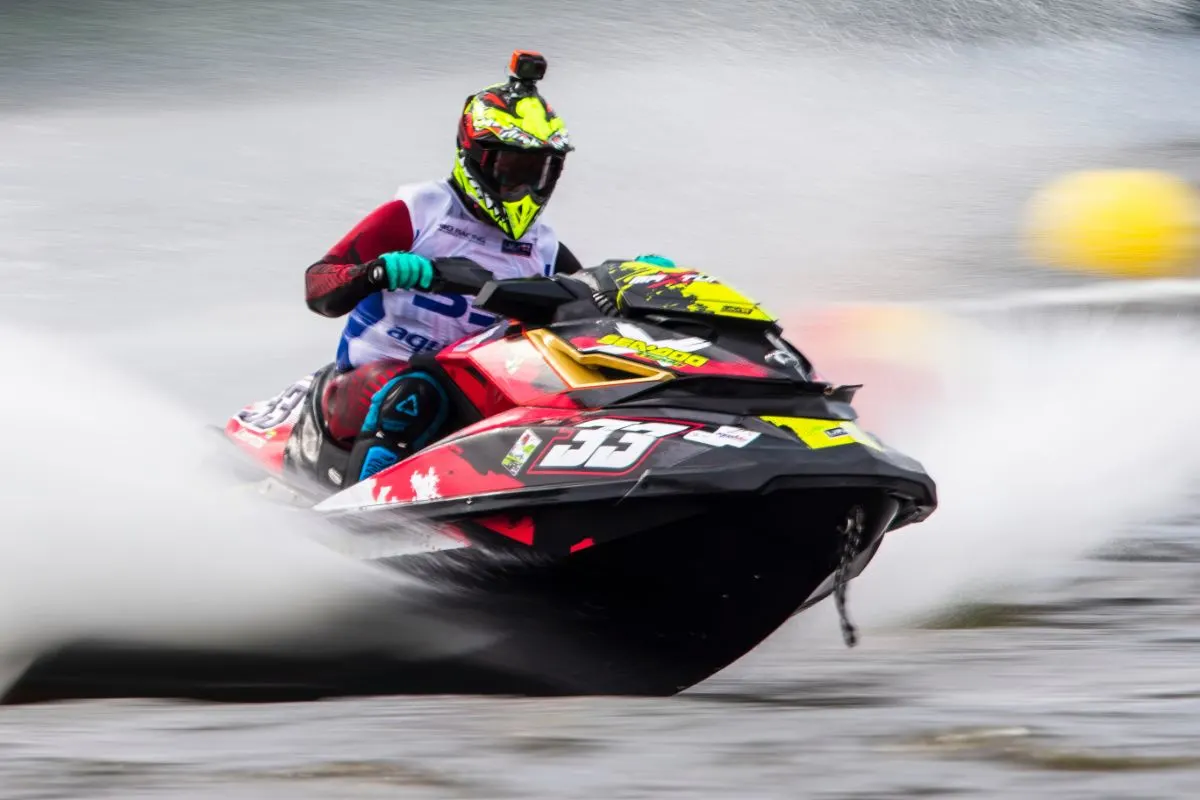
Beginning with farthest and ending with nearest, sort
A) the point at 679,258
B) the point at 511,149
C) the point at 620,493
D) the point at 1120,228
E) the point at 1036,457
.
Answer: the point at 679,258 < the point at 1120,228 < the point at 1036,457 < the point at 511,149 < the point at 620,493

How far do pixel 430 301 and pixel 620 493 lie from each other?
4.35 ft

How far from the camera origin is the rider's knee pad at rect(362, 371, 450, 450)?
4.61m

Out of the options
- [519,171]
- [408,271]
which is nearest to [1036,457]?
[519,171]

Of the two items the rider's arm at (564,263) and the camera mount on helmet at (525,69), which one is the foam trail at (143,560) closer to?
the rider's arm at (564,263)

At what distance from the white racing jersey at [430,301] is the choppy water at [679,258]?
67 centimetres

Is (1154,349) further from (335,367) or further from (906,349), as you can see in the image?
(335,367)

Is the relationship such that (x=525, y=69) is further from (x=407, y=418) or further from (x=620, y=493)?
(x=620, y=493)

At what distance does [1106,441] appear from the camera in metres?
6.96

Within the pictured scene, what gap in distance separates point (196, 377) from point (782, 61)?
30.6 ft

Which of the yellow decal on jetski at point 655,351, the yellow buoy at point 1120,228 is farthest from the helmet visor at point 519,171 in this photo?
the yellow buoy at point 1120,228

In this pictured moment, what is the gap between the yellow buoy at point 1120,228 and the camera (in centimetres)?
1098

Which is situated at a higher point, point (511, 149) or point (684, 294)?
point (511, 149)

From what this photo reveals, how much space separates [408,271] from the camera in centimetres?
446

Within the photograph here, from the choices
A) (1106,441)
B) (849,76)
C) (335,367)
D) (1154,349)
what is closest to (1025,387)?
(1106,441)
